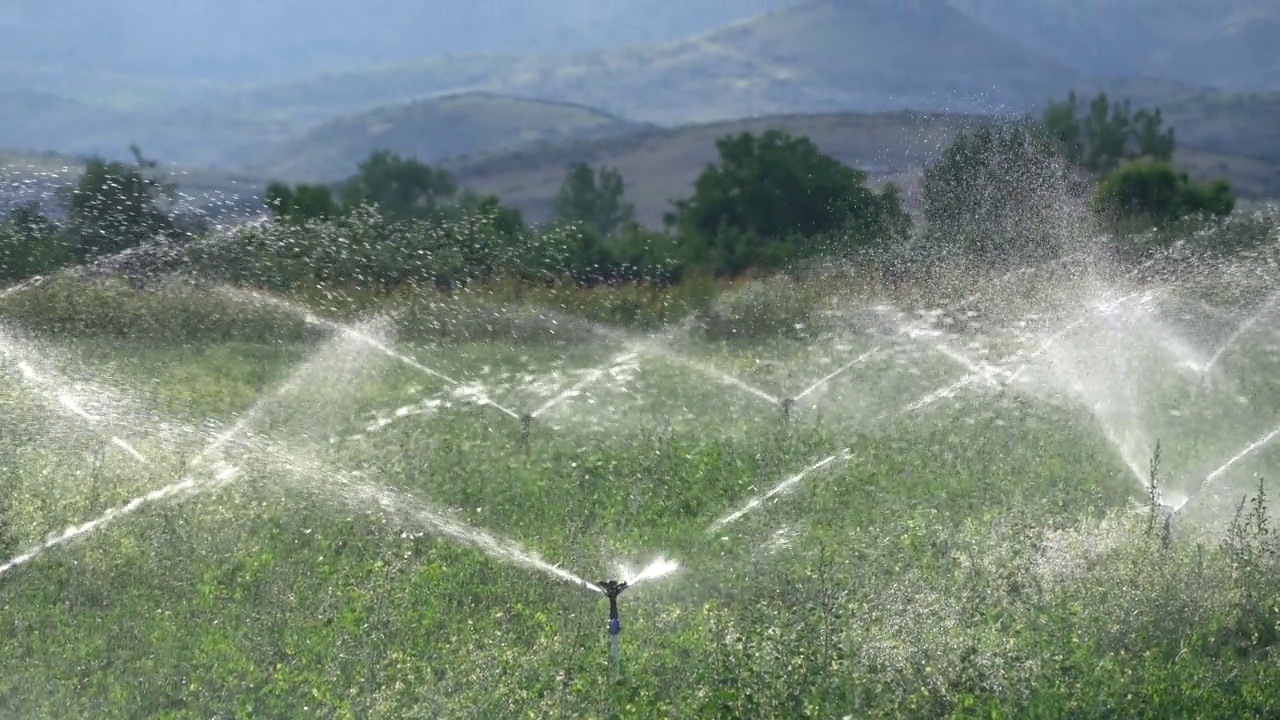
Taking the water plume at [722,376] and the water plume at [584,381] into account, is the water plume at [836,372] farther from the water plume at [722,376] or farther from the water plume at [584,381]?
the water plume at [584,381]

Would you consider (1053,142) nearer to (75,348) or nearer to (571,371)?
(571,371)

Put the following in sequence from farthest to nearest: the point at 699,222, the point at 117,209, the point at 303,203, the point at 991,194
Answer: the point at 699,222
the point at 303,203
the point at 991,194
the point at 117,209

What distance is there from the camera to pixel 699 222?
152 feet

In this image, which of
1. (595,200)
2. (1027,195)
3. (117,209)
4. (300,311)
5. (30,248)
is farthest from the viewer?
(595,200)

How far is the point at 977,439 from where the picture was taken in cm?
1714

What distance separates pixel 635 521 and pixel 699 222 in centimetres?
3264

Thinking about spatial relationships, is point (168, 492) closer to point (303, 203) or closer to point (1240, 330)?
point (1240, 330)

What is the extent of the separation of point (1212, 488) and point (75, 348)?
1459 cm

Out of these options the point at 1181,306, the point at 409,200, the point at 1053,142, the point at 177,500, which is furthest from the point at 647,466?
the point at 409,200

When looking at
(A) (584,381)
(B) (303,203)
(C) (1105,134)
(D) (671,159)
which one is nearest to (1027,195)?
(B) (303,203)

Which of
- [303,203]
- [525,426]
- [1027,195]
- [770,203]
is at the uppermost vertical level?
[525,426]

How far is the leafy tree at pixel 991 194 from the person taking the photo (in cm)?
3244

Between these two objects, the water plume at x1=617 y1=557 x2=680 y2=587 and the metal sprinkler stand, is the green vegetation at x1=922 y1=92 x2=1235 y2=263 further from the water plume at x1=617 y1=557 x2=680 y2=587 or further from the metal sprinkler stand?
the metal sprinkler stand

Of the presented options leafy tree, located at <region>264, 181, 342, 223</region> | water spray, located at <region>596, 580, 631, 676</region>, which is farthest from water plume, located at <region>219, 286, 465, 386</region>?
water spray, located at <region>596, 580, 631, 676</region>
